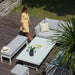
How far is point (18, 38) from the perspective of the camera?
11.5m

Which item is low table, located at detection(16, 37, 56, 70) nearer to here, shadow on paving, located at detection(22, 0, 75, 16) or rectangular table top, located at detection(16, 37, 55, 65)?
rectangular table top, located at detection(16, 37, 55, 65)

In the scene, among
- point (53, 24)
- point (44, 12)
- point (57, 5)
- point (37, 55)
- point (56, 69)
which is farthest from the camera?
point (57, 5)

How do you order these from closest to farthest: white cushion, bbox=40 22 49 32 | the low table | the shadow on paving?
the low table → white cushion, bbox=40 22 49 32 → the shadow on paving

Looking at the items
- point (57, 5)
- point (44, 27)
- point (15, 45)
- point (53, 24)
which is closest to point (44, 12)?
point (57, 5)

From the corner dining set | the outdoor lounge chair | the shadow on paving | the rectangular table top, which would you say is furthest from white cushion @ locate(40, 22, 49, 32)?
the shadow on paving

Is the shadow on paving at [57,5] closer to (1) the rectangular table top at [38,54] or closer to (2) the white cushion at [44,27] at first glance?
(2) the white cushion at [44,27]

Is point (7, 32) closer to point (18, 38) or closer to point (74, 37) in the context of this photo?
point (18, 38)

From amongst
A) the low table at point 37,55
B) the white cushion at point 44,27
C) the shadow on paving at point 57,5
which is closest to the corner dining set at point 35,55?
the low table at point 37,55

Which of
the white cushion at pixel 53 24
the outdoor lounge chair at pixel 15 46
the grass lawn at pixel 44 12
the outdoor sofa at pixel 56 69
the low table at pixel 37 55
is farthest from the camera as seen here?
the grass lawn at pixel 44 12

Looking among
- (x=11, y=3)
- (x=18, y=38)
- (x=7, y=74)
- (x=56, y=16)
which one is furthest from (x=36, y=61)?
(x=11, y=3)

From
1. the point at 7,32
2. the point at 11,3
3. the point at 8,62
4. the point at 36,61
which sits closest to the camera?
the point at 36,61

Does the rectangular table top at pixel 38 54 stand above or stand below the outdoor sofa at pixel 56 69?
below

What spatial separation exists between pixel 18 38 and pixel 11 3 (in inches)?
169

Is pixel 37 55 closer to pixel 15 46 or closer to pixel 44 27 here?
pixel 15 46
